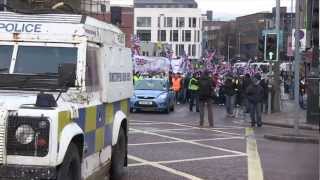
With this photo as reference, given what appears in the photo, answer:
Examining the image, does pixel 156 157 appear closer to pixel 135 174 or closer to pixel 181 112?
pixel 135 174

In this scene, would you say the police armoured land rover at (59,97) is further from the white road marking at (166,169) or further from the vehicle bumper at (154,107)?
the vehicle bumper at (154,107)

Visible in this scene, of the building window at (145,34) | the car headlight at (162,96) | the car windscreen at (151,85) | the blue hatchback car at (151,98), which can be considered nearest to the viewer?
the blue hatchback car at (151,98)

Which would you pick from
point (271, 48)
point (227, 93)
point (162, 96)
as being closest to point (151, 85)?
point (162, 96)

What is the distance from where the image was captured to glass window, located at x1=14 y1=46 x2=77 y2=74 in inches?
316

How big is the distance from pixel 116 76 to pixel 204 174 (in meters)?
2.82

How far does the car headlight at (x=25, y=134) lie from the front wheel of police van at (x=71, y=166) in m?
0.44

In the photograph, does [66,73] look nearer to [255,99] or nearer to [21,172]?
[21,172]

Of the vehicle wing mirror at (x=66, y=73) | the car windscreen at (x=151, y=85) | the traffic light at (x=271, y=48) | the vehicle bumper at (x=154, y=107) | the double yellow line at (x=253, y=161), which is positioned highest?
the traffic light at (x=271, y=48)

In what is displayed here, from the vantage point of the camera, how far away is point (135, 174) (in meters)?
11.3

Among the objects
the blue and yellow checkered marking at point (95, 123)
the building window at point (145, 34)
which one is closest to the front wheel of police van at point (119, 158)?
the blue and yellow checkered marking at point (95, 123)

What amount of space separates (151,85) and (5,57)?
71.9ft

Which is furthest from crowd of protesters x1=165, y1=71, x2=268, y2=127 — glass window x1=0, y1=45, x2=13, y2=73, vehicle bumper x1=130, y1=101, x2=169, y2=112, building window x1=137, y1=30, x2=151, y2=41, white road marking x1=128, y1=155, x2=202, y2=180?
building window x1=137, y1=30, x2=151, y2=41

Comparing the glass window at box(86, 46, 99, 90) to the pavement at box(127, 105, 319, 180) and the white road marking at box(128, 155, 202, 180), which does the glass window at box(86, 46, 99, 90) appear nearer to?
the pavement at box(127, 105, 319, 180)

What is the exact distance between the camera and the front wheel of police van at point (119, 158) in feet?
33.2
